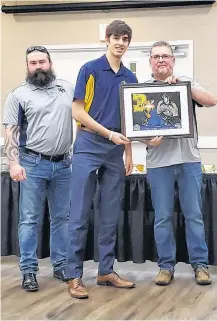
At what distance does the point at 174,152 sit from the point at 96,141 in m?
0.44

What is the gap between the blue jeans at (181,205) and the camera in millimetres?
2795

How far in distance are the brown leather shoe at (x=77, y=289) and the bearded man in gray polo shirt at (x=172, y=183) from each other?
44cm

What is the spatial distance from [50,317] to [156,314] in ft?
1.49

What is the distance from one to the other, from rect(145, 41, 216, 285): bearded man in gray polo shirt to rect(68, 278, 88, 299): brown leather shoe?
17.4 inches

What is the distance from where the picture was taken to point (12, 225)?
3.30m

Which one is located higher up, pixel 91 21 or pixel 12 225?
pixel 91 21

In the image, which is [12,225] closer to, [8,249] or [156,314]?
[8,249]

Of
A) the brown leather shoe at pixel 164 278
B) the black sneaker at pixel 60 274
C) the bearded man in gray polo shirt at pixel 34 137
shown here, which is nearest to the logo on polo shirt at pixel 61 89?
the bearded man in gray polo shirt at pixel 34 137

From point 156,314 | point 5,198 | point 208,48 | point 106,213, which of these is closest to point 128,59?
point 208,48

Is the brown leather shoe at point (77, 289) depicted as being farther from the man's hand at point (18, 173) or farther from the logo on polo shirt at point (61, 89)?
the logo on polo shirt at point (61, 89)

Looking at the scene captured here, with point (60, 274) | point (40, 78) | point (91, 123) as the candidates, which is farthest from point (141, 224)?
point (40, 78)

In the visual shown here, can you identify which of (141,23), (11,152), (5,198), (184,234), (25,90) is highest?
(141,23)

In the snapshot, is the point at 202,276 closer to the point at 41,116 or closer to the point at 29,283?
the point at 29,283

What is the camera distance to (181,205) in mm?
2850
